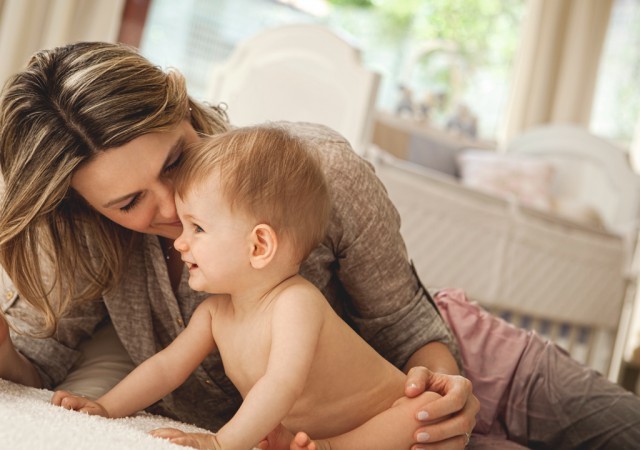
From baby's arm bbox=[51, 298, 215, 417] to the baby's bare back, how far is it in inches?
6.7

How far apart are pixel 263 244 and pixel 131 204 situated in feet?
0.75

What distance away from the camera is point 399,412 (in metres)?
1.00

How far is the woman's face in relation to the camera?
103 centimetres

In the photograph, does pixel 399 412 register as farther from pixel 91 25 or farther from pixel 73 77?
pixel 91 25

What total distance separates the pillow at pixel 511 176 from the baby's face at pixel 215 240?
2535 millimetres

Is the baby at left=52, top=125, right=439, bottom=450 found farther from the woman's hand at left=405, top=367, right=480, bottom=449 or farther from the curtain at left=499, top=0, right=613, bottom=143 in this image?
the curtain at left=499, top=0, right=613, bottom=143

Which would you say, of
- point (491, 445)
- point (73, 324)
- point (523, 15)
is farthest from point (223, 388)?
point (523, 15)

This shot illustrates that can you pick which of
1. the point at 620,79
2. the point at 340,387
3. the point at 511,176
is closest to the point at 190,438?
the point at 340,387

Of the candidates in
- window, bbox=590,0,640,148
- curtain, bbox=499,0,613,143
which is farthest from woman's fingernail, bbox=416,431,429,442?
window, bbox=590,0,640,148

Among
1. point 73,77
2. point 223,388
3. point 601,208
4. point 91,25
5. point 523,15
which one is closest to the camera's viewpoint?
point 73,77

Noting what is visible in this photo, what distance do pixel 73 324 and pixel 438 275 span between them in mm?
1607

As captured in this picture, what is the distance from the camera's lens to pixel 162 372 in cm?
107

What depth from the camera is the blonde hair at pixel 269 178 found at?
3.18 feet

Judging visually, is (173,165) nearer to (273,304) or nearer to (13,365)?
(273,304)
